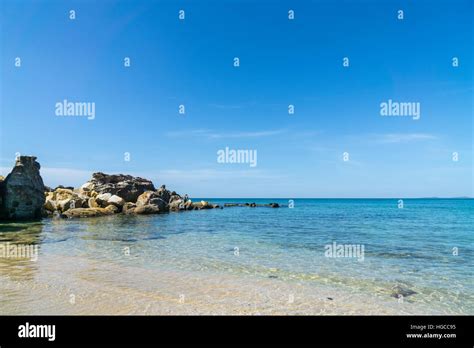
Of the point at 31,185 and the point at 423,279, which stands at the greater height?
the point at 31,185

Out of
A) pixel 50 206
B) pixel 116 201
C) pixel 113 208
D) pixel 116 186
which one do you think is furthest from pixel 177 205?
pixel 50 206

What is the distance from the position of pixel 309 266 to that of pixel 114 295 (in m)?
9.35

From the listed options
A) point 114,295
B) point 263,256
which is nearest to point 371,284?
point 263,256

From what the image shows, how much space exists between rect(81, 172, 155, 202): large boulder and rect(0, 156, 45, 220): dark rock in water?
18.6 m

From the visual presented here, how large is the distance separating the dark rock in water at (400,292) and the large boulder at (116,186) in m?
56.2

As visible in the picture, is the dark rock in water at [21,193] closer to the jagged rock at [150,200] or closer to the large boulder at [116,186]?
the jagged rock at [150,200]

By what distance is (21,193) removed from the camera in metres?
38.4

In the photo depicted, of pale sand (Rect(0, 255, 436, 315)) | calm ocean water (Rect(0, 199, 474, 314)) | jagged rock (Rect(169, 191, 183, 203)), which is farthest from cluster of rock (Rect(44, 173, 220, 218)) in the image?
pale sand (Rect(0, 255, 436, 315))

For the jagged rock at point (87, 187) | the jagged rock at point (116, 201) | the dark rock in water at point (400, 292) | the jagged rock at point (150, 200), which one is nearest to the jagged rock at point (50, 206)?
the jagged rock at point (116, 201)

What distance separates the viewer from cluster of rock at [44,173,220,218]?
152 ft

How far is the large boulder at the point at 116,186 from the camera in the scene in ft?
195

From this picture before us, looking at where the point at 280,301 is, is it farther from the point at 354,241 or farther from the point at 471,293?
the point at 354,241

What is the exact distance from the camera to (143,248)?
796 inches

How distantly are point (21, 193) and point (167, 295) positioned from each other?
37673mm
